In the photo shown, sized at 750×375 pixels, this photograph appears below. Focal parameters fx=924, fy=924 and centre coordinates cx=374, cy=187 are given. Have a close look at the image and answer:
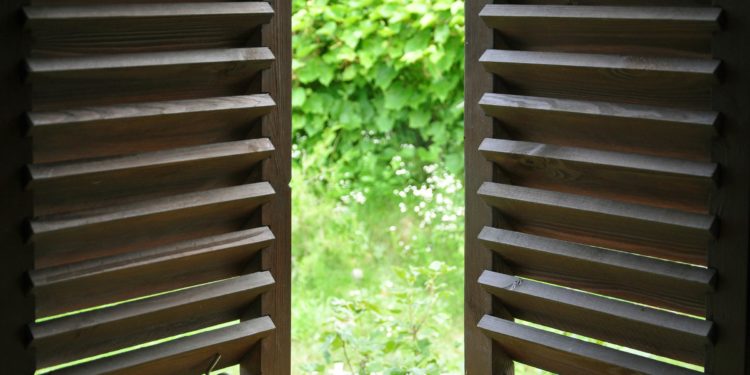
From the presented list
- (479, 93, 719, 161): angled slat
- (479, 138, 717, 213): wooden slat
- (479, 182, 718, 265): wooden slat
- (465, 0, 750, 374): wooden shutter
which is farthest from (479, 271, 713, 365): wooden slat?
(479, 93, 719, 161): angled slat

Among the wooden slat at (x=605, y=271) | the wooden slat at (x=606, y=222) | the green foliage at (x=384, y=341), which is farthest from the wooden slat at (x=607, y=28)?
the green foliage at (x=384, y=341)

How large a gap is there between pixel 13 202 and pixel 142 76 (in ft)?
1.28

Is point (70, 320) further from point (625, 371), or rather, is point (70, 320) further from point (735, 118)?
point (735, 118)

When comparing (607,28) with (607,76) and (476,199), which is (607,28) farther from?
(476,199)

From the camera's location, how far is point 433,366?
3.06m

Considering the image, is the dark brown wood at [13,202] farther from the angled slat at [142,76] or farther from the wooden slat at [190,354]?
the wooden slat at [190,354]

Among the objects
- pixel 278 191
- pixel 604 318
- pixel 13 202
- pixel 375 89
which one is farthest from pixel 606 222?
pixel 375 89

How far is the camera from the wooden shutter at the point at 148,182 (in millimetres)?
1855

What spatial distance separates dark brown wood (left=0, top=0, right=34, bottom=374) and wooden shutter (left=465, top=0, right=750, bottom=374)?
1.05 meters

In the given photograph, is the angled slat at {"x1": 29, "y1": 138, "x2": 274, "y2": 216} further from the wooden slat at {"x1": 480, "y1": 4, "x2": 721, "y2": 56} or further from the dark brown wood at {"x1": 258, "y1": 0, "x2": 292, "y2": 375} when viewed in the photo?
the wooden slat at {"x1": 480, "y1": 4, "x2": 721, "y2": 56}

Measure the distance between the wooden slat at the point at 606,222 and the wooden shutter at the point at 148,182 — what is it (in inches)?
22.3

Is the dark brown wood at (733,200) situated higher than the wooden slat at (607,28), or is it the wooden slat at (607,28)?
the wooden slat at (607,28)

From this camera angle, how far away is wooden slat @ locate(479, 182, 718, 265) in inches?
76.2

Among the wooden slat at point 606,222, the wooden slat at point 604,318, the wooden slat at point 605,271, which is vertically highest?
the wooden slat at point 606,222
